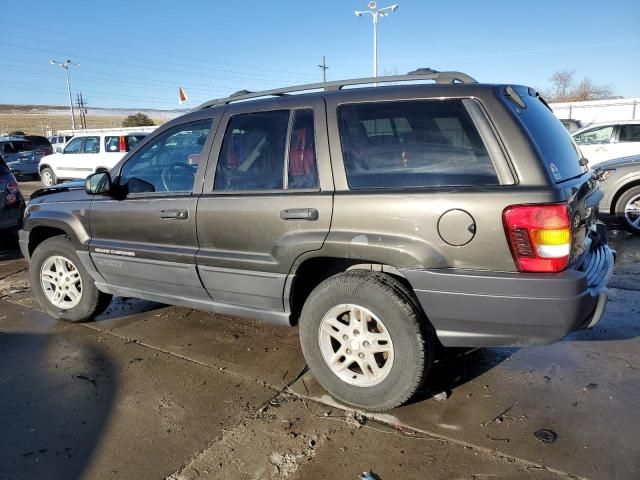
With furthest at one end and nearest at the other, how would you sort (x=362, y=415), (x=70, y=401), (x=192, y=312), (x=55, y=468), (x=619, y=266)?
(x=619, y=266) < (x=192, y=312) < (x=70, y=401) < (x=362, y=415) < (x=55, y=468)

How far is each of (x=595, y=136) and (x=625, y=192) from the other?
16.1 feet

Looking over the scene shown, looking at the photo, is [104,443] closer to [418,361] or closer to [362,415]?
[362,415]

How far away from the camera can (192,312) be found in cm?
468

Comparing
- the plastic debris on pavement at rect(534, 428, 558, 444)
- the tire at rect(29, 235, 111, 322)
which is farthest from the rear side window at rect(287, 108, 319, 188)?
the tire at rect(29, 235, 111, 322)

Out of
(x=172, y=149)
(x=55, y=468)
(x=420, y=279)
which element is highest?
(x=172, y=149)

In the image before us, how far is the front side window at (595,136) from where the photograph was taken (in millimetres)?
11422

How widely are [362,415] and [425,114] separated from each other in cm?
175

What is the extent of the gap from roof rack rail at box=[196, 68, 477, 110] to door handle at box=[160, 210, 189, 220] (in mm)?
826

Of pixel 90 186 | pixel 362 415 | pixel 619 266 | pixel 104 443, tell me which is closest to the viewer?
pixel 104 443

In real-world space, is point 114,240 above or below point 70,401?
above

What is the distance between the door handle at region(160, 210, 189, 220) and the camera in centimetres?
344

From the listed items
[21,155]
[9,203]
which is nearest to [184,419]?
[9,203]

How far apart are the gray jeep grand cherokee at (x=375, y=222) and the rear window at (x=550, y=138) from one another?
2 cm

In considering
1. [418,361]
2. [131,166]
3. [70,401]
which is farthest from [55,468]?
[131,166]
